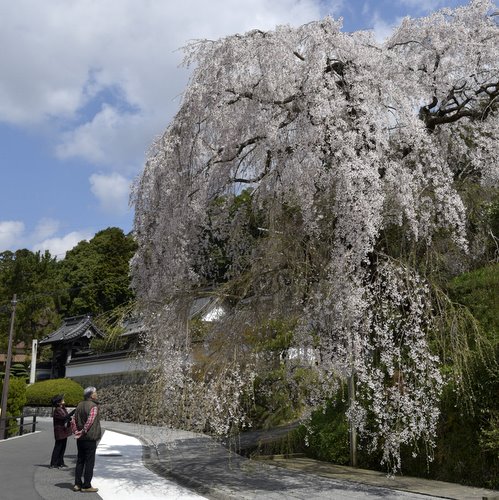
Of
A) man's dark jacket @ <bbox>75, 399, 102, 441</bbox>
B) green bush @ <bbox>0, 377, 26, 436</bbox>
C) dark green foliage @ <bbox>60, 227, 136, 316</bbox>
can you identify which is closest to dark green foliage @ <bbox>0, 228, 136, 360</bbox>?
dark green foliage @ <bbox>60, 227, 136, 316</bbox>

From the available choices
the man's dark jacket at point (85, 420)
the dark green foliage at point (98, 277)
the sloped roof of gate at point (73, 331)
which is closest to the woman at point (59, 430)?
the man's dark jacket at point (85, 420)

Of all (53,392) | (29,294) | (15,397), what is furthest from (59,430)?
(29,294)

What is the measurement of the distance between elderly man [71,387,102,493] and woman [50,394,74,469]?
2.25m

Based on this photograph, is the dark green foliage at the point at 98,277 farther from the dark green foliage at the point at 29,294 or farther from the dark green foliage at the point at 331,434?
the dark green foliage at the point at 331,434

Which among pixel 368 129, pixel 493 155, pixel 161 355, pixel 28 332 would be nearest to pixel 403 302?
pixel 368 129

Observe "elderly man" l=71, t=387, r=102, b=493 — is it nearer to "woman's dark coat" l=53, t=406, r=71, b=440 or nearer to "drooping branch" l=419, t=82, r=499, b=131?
"woman's dark coat" l=53, t=406, r=71, b=440

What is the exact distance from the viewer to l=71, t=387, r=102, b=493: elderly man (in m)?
9.08

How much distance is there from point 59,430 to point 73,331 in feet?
92.2

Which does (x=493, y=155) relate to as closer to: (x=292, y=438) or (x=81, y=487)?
(x=292, y=438)

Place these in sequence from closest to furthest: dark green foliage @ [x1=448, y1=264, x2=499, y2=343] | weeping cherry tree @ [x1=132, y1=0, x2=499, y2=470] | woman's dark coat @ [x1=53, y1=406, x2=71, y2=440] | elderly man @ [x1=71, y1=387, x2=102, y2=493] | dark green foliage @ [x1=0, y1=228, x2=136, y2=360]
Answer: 1. weeping cherry tree @ [x1=132, y1=0, x2=499, y2=470]
2. elderly man @ [x1=71, y1=387, x2=102, y2=493]
3. dark green foliage @ [x1=448, y1=264, x2=499, y2=343]
4. woman's dark coat @ [x1=53, y1=406, x2=71, y2=440]
5. dark green foliage @ [x1=0, y1=228, x2=136, y2=360]

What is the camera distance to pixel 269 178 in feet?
33.6

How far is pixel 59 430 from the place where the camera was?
37.2 ft

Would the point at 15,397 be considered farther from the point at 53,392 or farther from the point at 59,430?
the point at 59,430

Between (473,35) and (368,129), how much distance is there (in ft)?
11.2
